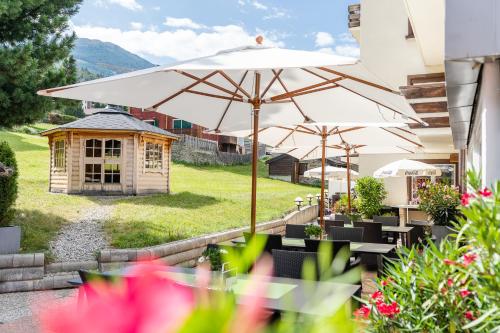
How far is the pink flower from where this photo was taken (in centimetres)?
35

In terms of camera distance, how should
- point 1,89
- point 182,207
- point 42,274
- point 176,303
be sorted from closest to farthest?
point 176,303
point 42,274
point 1,89
point 182,207

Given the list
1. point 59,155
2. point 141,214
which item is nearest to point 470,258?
point 141,214

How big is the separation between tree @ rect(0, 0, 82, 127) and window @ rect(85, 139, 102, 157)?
307 inches

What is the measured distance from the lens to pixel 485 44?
123 inches

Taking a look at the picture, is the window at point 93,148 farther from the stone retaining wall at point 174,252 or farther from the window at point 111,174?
the stone retaining wall at point 174,252

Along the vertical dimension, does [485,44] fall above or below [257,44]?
below

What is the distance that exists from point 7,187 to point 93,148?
950 cm

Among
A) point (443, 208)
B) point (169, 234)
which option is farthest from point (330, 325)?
point (443, 208)

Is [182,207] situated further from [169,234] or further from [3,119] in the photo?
[3,119]

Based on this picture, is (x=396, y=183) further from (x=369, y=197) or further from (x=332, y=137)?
(x=332, y=137)

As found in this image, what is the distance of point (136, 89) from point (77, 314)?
592 cm

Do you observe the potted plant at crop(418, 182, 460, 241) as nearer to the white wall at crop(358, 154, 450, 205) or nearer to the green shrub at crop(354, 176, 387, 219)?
the green shrub at crop(354, 176, 387, 219)

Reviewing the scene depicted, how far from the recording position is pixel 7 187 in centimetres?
948

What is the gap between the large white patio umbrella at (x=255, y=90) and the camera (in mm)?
4809
